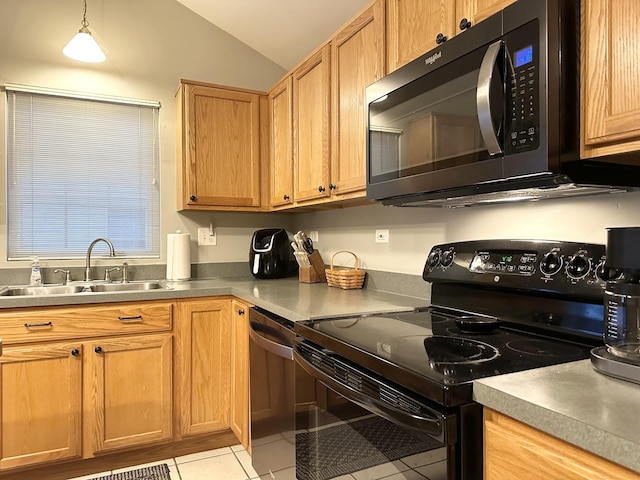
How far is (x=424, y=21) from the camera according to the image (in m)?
1.53

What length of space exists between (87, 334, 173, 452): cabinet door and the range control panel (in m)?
1.48

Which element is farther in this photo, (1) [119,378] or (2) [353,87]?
(1) [119,378]

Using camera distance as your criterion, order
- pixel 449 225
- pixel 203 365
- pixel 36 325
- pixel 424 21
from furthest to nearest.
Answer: pixel 203 365 < pixel 36 325 < pixel 449 225 < pixel 424 21

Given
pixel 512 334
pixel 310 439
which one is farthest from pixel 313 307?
pixel 512 334

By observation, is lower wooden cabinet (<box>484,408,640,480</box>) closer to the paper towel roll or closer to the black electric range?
the black electric range

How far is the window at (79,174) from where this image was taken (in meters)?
2.68

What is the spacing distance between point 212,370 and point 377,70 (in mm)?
1757

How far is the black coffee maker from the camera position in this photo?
0.92 metres

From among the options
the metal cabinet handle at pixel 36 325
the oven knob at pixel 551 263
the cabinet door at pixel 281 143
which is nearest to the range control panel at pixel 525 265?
the oven knob at pixel 551 263

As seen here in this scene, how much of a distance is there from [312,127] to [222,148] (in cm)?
77

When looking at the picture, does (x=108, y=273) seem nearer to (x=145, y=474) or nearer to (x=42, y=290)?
(x=42, y=290)

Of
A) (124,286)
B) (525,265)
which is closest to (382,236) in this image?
(525,265)

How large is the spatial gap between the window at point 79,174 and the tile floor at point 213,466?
50.2 inches

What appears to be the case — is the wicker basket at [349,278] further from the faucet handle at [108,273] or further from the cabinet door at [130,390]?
the faucet handle at [108,273]
